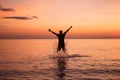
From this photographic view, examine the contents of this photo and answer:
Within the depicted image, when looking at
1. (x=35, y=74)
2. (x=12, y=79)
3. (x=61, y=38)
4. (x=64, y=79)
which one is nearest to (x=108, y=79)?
(x=64, y=79)

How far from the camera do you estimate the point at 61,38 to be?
27.7 metres

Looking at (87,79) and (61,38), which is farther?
(61,38)

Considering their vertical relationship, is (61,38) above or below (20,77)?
above

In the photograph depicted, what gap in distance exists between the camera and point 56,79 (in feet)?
55.1

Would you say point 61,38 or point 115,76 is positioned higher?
point 61,38

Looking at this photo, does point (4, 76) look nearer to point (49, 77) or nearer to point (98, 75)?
point (49, 77)

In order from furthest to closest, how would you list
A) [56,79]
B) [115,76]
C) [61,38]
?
[61,38] < [115,76] < [56,79]

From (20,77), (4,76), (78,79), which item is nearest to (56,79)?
(78,79)

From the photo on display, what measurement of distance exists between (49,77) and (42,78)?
62cm

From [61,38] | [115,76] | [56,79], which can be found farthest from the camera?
[61,38]

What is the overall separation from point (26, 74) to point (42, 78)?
6.94 ft

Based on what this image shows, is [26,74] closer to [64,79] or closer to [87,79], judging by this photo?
[64,79]

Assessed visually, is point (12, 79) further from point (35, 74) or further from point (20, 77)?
point (35, 74)

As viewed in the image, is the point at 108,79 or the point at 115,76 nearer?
the point at 108,79
